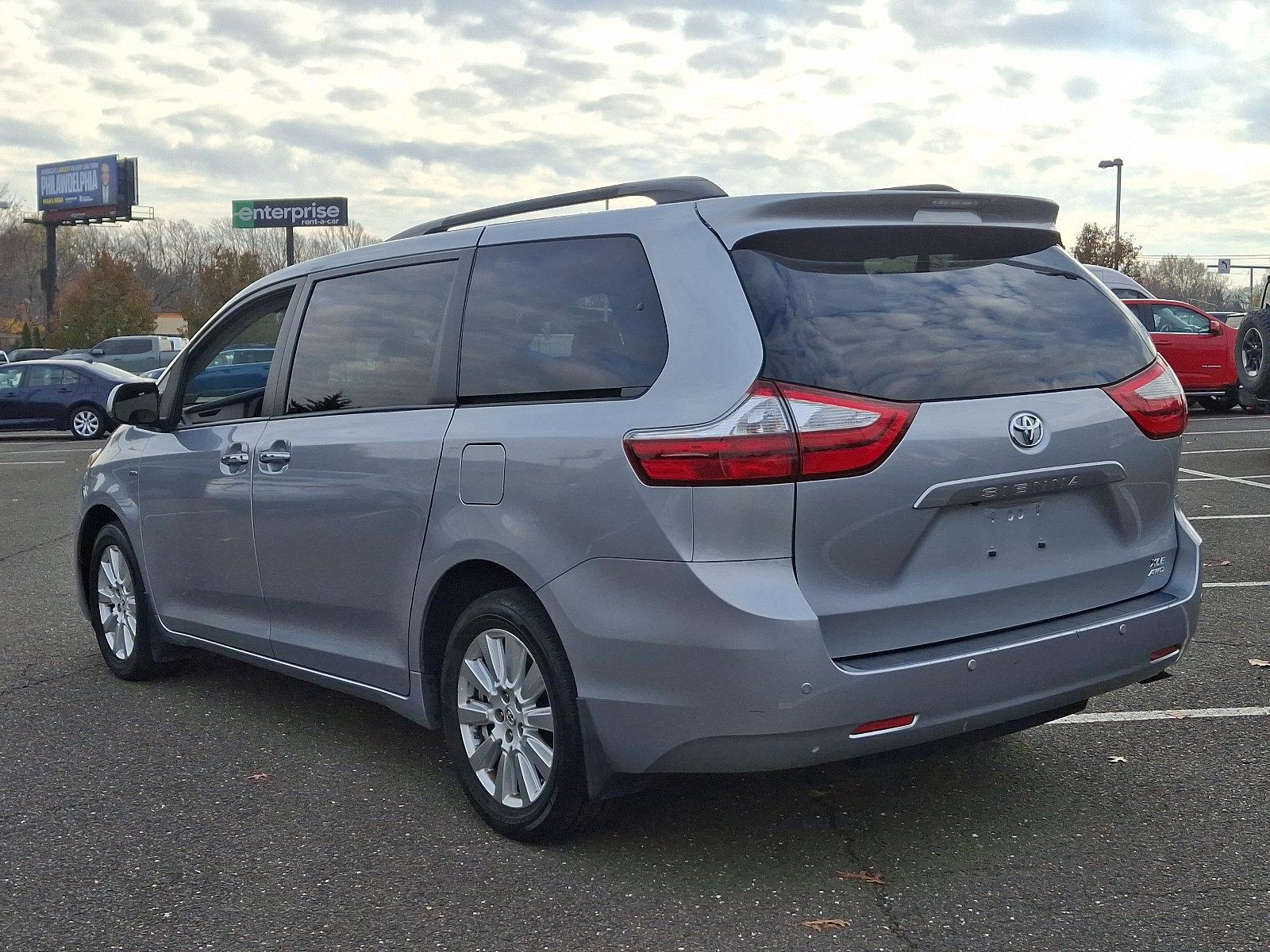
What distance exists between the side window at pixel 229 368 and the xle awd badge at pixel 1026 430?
277 cm

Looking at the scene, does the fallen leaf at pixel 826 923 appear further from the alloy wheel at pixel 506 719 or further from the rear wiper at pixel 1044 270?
the rear wiper at pixel 1044 270

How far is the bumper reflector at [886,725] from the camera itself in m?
3.40

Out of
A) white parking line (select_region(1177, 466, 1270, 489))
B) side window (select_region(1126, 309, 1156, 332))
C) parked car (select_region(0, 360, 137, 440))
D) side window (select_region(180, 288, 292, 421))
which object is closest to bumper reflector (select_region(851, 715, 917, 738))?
side window (select_region(180, 288, 292, 421))

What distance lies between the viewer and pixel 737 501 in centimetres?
333

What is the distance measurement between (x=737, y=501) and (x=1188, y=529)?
1.63 metres

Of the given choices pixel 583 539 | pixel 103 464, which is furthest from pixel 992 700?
pixel 103 464

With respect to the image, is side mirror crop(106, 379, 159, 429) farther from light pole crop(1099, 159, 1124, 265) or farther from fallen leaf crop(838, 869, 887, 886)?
light pole crop(1099, 159, 1124, 265)

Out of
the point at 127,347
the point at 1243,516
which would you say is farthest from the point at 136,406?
the point at 127,347

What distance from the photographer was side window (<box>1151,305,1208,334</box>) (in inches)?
829

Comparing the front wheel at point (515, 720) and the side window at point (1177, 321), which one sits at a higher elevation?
the side window at point (1177, 321)

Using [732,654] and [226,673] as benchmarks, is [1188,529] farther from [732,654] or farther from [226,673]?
[226,673]

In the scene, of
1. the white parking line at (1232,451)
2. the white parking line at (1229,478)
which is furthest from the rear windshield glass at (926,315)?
the white parking line at (1232,451)

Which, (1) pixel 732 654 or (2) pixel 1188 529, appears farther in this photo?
(2) pixel 1188 529

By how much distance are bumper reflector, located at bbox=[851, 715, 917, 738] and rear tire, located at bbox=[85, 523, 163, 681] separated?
11.8 ft
